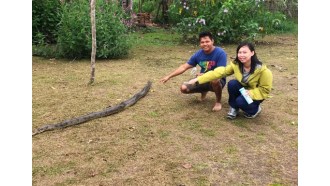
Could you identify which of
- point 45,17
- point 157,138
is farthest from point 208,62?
point 45,17

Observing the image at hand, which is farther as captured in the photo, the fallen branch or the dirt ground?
the fallen branch

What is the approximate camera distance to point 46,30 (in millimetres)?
8961

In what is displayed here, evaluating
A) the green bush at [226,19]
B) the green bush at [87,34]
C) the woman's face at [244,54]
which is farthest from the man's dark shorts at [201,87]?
the green bush at [226,19]

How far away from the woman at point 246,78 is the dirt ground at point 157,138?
0.59ft

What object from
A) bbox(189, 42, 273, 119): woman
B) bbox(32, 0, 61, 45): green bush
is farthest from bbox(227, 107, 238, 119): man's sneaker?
bbox(32, 0, 61, 45): green bush

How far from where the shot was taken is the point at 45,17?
344 inches

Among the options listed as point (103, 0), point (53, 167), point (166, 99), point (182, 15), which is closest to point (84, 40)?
point (103, 0)

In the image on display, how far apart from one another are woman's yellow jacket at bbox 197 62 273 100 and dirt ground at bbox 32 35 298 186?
367 millimetres

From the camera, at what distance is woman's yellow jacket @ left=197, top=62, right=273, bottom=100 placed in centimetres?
410

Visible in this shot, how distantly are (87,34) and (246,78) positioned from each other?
14.0ft

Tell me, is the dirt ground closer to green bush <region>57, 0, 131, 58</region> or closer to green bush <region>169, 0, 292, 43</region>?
green bush <region>57, 0, 131, 58</region>

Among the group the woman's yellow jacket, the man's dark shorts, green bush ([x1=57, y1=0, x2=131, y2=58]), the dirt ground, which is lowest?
the dirt ground

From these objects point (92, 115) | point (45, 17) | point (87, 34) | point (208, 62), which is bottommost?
point (92, 115)

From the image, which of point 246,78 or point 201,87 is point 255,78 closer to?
point 246,78
